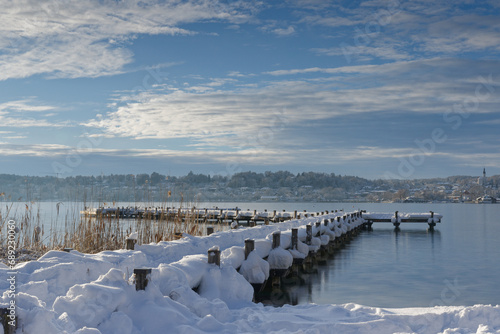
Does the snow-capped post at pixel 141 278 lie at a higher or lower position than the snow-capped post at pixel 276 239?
higher

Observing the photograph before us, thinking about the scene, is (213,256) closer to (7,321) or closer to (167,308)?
(167,308)

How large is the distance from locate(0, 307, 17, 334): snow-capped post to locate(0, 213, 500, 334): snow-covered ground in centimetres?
8

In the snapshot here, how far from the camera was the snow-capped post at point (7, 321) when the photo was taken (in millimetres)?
3857

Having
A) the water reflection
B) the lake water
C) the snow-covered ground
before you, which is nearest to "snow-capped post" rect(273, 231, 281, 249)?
the water reflection

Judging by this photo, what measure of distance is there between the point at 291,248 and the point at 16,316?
37.6 ft

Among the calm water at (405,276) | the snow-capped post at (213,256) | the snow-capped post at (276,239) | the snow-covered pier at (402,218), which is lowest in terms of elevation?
the calm water at (405,276)

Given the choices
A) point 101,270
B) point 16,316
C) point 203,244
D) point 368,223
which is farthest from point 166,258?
point 368,223

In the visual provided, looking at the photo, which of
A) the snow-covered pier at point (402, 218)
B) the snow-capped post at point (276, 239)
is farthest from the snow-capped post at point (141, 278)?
the snow-covered pier at point (402, 218)

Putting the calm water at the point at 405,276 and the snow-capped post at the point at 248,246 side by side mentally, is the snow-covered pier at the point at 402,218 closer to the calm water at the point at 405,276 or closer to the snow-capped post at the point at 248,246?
the calm water at the point at 405,276

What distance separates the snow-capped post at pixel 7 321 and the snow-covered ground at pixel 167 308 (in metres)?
0.08

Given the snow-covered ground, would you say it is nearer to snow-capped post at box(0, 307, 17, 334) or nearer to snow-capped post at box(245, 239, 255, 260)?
snow-capped post at box(0, 307, 17, 334)

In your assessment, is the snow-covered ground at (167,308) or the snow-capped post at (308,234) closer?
the snow-covered ground at (167,308)

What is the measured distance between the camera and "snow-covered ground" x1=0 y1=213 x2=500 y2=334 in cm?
495

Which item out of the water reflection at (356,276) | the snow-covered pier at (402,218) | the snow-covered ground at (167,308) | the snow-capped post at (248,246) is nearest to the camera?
the snow-covered ground at (167,308)
